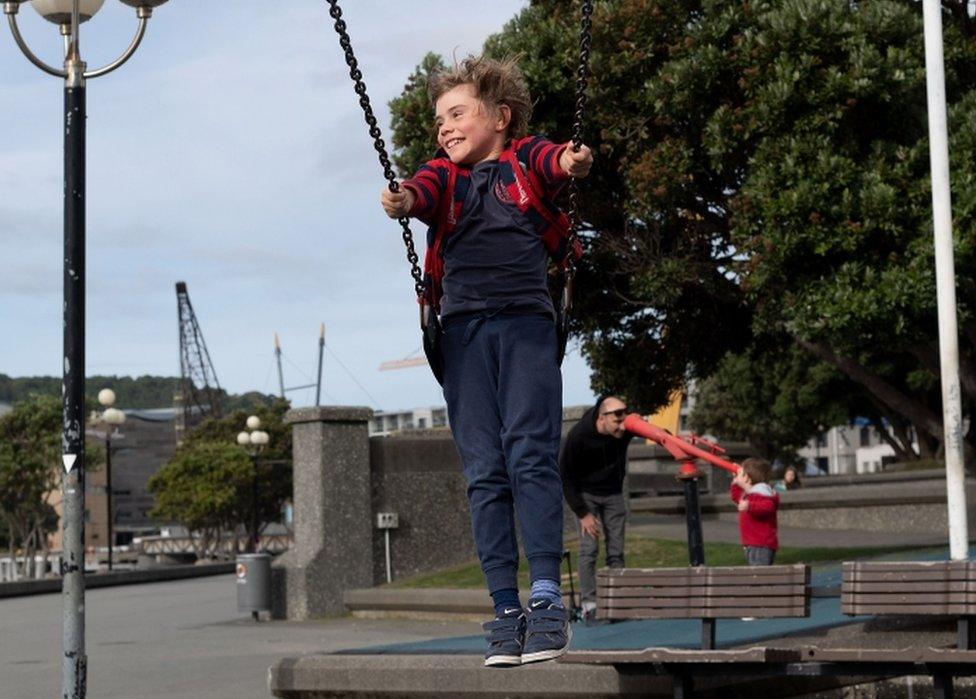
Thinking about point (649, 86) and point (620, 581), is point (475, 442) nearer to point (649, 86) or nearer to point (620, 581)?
point (620, 581)

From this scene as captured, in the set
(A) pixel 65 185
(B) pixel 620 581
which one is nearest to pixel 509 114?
(B) pixel 620 581

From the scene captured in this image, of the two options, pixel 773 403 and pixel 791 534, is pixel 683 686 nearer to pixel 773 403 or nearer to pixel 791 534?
pixel 791 534

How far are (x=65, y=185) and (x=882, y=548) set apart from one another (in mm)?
11572

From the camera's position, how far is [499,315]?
5.19m

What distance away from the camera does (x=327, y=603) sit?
67.8 feet

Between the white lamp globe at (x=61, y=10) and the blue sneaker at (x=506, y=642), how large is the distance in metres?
9.31

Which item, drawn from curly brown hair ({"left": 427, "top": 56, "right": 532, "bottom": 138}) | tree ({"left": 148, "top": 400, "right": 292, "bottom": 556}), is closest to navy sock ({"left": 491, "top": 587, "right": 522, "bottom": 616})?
curly brown hair ({"left": 427, "top": 56, "right": 532, "bottom": 138})

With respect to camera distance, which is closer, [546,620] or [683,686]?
[546,620]

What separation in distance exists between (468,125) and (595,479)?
834 centimetres

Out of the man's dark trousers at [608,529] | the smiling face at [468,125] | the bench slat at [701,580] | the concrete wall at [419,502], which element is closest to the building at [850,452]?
the concrete wall at [419,502]

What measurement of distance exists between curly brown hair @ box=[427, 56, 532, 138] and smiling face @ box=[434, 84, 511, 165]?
Answer: 19mm

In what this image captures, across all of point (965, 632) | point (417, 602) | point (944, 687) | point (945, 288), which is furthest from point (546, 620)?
point (417, 602)

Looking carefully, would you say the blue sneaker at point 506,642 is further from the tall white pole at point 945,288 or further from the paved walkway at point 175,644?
the tall white pole at point 945,288

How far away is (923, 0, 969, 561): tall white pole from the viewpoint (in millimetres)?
13945
